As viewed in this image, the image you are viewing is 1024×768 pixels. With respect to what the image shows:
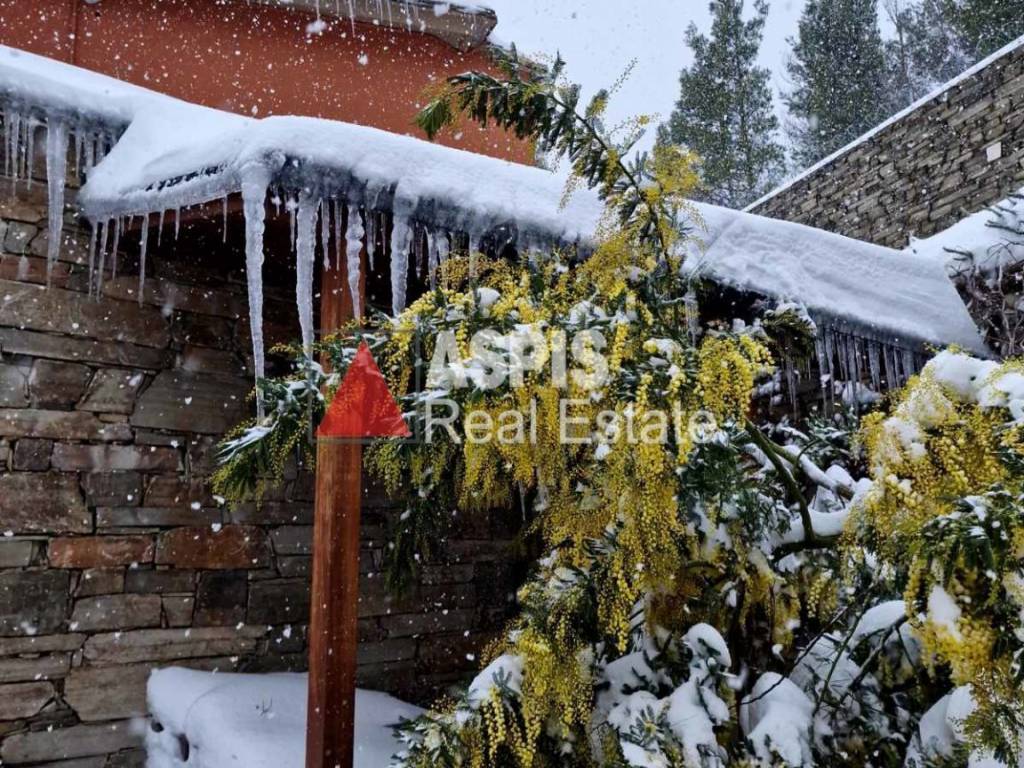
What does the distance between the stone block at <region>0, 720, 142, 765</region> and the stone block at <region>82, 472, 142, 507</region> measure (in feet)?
2.69

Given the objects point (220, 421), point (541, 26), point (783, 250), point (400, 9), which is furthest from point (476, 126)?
point (541, 26)

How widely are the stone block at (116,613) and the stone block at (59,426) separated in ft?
2.01

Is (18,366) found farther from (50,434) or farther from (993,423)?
(993,423)

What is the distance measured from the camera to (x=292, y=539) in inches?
141

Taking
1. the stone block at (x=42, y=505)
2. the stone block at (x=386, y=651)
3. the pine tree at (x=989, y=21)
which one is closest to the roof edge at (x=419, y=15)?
the stone block at (x=42, y=505)

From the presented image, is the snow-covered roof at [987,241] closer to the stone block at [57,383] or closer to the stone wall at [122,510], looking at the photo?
the stone wall at [122,510]

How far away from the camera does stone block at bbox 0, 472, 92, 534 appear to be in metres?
2.99

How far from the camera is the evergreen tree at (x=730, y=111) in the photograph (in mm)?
13008

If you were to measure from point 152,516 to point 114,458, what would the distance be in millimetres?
270

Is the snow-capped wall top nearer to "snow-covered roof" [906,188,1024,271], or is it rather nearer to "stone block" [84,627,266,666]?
"stone block" [84,627,266,666]

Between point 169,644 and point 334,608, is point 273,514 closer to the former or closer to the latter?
point 169,644

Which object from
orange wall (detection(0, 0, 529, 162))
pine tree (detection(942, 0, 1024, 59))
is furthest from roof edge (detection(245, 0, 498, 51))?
pine tree (detection(942, 0, 1024, 59))

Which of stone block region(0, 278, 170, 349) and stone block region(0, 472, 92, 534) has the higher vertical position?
stone block region(0, 278, 170, 349)

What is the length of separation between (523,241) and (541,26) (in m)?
38.6
